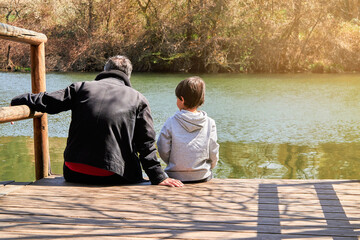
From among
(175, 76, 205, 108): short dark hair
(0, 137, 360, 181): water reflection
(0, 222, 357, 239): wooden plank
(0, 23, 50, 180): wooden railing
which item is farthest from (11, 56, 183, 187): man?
(0, 137, 360, 181): water reflection

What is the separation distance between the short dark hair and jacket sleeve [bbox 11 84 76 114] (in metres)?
0.61

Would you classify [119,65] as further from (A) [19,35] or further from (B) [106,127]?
(A) [19,35]

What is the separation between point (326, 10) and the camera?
51.2 ft

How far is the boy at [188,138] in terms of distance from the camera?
8.37 ft

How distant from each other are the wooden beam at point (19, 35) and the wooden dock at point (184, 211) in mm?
808

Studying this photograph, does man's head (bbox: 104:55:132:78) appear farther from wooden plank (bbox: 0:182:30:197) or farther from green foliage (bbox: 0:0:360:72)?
green foliage (bbox: 0:0:360:72)

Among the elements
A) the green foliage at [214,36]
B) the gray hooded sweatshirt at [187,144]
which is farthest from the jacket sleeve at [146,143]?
the green foliage at [214,36]

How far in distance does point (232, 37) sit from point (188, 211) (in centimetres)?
1460

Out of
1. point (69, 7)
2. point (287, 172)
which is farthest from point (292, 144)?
point (69, 7)

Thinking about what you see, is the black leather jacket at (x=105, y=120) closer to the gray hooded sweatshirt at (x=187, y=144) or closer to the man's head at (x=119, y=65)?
the man's head at (x=119, y=65)

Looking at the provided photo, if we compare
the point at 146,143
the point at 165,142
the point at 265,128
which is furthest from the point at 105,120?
the point at 265,128

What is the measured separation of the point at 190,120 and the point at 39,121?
3.25 feet

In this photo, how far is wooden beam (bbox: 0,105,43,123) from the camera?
2.18m

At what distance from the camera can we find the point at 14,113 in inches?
89.0
